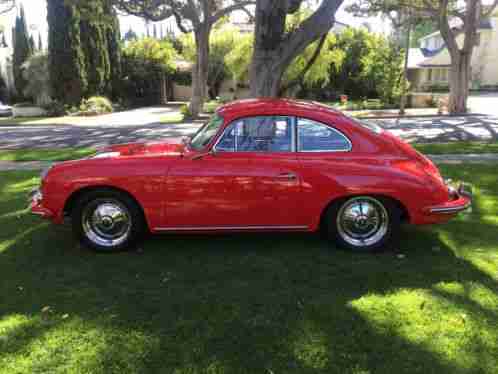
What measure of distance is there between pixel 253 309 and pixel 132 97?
33988mm

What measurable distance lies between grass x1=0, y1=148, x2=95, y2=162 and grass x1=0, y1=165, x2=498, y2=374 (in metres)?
5.89

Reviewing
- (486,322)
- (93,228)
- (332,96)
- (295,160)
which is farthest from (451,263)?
(332,96)

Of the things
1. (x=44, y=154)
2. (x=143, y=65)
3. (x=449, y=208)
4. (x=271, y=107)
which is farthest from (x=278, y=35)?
(x=143, y=65)

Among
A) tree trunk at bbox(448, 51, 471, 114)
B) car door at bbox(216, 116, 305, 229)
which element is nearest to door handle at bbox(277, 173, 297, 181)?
car door at bbox(216, 116, 305, 229)

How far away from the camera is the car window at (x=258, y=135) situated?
14.3 feet

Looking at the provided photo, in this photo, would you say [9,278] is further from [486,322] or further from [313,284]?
Result: [486,322]

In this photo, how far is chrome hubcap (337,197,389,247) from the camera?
439 cm

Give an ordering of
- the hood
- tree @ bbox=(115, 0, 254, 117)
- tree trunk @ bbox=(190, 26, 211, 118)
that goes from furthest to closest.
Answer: tree trunk @ bbox=(190, 26, 211, 118)
tree @ bbox=(115, 0, 254, 117)
the hood

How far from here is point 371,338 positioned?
9.93 feet

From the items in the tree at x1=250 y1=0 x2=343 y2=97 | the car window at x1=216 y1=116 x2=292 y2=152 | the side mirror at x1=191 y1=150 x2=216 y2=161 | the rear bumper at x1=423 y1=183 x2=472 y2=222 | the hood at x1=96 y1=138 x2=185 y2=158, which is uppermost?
the tree at x1=250 y1=0 x2=343 y2=97

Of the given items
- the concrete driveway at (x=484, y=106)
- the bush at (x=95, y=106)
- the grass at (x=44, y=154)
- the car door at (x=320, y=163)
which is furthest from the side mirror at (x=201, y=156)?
the bush at (x=95, y=106)

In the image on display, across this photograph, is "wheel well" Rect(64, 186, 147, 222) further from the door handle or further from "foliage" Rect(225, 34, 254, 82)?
"foliage" Rect(225, 34, 254, 82)

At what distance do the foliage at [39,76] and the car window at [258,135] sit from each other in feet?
93.1

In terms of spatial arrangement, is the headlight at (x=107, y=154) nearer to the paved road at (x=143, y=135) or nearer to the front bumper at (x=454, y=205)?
the front bumper at (x=454, y=205)
